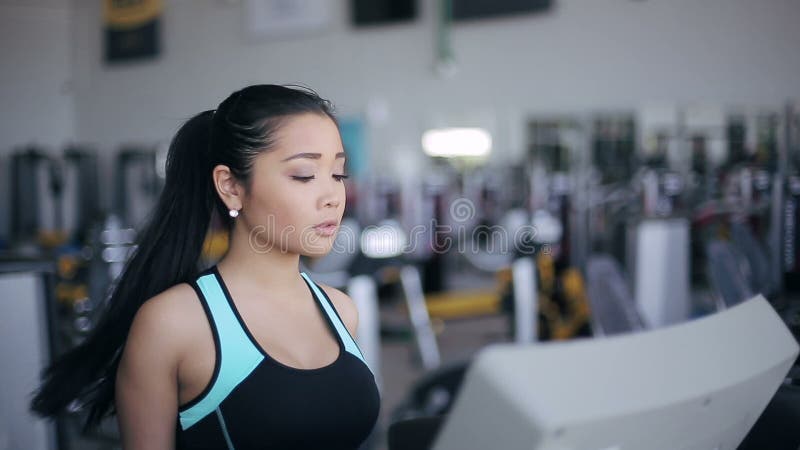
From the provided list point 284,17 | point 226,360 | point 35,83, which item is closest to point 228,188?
point 226,360

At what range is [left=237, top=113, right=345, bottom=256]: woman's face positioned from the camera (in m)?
0.85

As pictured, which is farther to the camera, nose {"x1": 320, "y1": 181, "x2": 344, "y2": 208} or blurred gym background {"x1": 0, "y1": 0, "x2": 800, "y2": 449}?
blurred gym background {"x1": 0, "y1": 0, "x2": 800, "y2": 449}

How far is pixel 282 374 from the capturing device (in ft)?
2.79

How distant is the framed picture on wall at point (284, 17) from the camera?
582 centimetres

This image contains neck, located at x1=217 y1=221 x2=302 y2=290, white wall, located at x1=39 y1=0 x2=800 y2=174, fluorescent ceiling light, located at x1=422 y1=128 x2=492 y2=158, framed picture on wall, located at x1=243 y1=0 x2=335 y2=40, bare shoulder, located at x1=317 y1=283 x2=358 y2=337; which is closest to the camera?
neck, located at x1=217 y1=221 x2=302 y2=290

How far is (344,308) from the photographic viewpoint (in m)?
1.06

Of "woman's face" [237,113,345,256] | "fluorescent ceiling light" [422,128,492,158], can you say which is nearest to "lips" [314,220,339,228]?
"woman's face" [237,113,345,256]

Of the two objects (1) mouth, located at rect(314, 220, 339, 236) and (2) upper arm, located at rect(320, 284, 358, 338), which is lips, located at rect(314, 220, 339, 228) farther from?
(2) upper arm, located at rect(320, 284, 358, 338)

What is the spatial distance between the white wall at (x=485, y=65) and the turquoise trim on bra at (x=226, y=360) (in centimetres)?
311

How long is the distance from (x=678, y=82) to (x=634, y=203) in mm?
844

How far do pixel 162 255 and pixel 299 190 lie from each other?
244mm

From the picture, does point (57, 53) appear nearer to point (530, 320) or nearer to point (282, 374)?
point (530, 320)

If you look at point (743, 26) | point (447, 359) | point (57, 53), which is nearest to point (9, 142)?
point (57, 53)

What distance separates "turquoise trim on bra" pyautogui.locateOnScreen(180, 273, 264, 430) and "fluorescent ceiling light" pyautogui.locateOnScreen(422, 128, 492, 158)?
181 inches
